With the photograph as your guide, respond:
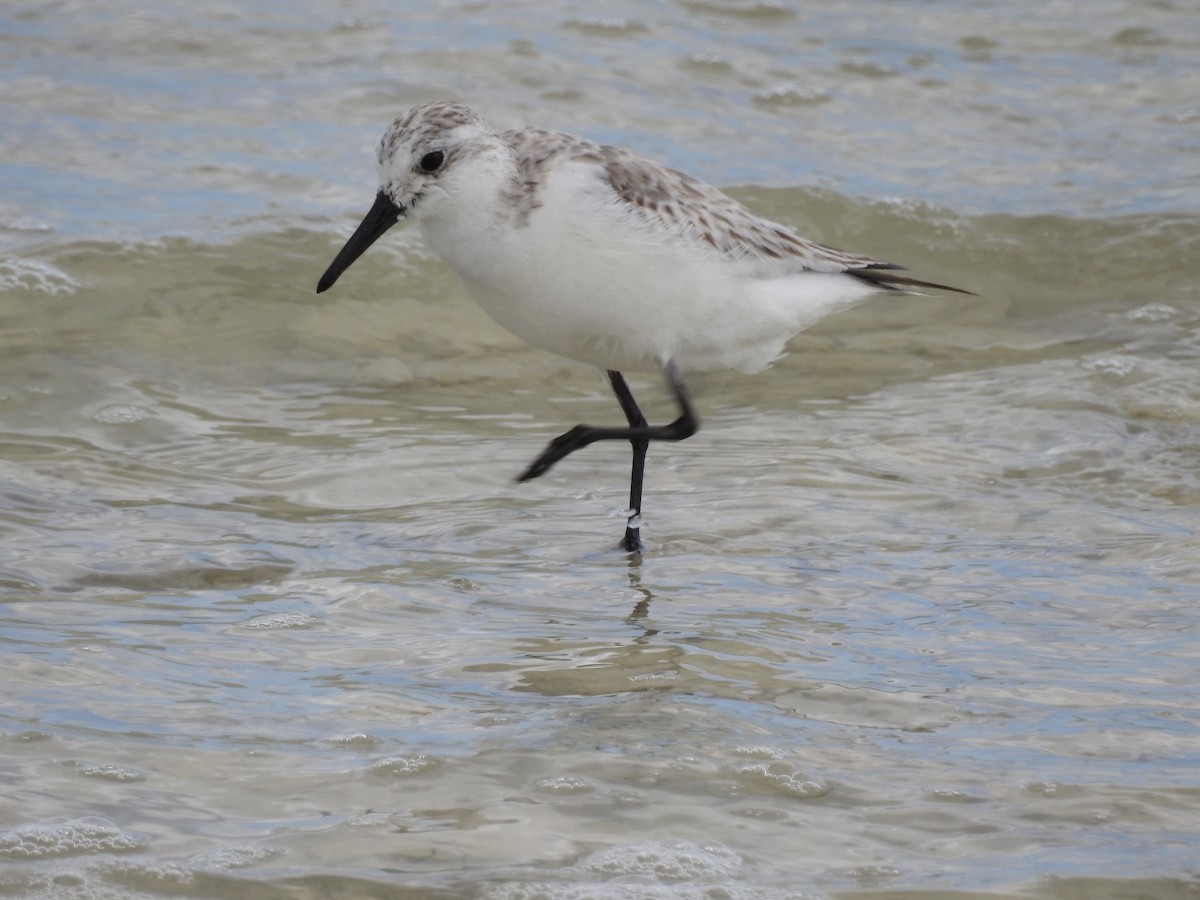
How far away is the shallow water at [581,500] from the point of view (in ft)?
11.2

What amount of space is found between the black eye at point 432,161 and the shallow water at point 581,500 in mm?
1253

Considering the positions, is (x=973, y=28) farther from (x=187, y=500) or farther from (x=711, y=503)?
(x=187, y=500)

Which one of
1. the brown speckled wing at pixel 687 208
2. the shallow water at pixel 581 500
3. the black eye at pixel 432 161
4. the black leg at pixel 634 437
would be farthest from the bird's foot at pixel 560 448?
the black eye at pixel 432 161

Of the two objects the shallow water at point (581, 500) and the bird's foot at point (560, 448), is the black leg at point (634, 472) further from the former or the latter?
the bird's foot at point (560, 448)

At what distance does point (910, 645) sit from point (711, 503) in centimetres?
147

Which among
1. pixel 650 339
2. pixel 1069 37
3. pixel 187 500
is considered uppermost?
pixel 1069 37

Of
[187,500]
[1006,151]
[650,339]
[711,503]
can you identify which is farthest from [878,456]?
[1006,151]

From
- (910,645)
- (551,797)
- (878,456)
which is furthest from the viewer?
(878,456)

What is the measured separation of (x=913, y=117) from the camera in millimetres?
10984

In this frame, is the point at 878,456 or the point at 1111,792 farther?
the point at 878,456

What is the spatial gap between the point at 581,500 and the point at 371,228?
4.88 ft

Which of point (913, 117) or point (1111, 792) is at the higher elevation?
point (913, 117)

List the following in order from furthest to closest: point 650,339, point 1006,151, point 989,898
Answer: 1. point 1006,151
2. point 650,339
3. point 989,898

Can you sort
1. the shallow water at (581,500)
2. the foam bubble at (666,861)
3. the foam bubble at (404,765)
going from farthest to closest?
the foam bubble at (404,765) < the shallow water at (581,500) < the foam bubble at (666,861)
